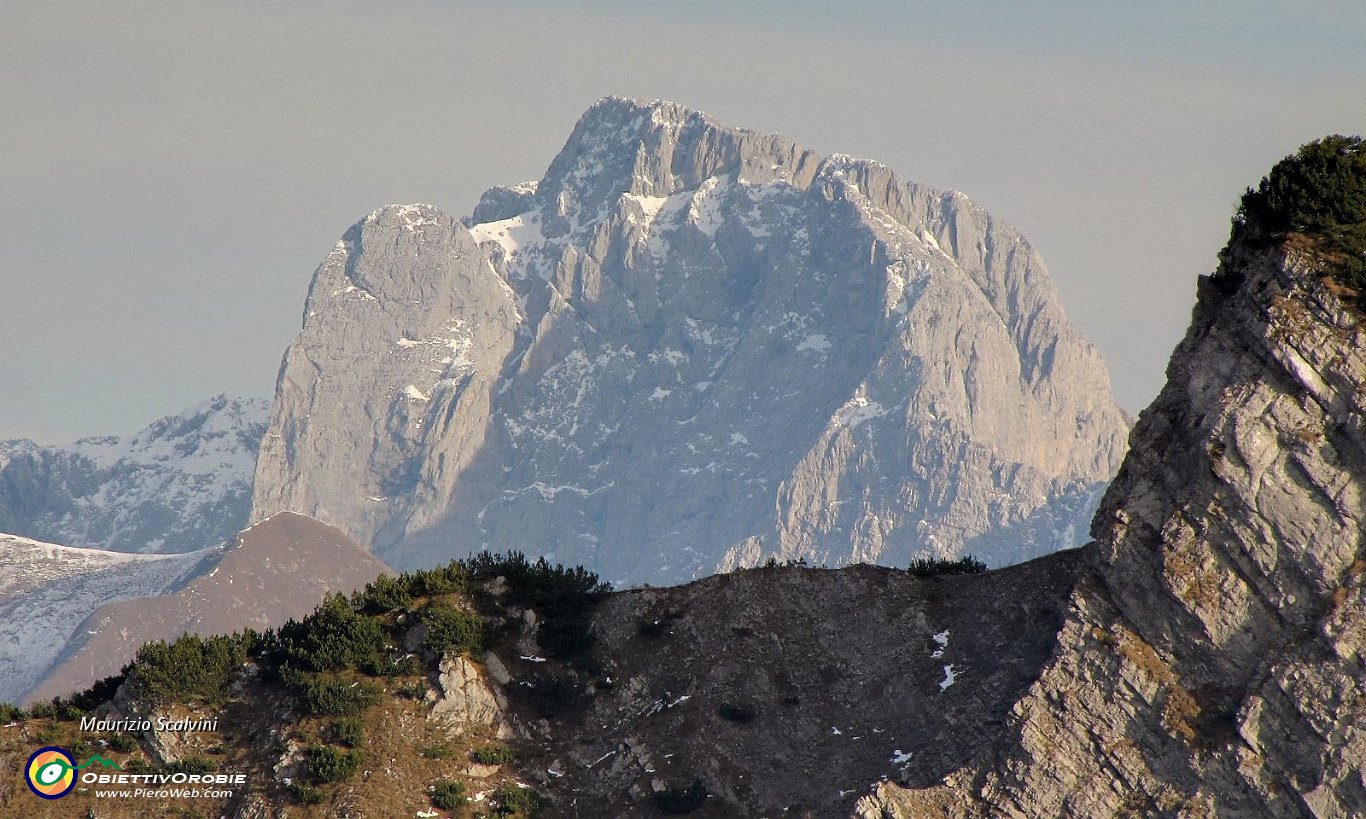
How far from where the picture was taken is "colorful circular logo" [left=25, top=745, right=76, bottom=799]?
77.8m

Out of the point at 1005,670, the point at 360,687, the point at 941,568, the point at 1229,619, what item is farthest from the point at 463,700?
the point at 1229,619

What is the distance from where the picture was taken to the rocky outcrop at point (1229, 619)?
64.6 m

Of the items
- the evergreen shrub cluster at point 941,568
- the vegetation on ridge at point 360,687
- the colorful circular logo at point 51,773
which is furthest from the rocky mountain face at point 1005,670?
the evergreen shrub cluster at point 941,568

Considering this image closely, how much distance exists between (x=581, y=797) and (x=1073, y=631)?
23.2 m

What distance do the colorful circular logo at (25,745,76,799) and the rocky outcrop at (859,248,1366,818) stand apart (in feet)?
119

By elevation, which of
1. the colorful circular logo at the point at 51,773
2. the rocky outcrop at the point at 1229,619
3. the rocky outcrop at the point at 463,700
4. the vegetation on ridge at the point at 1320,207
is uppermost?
the colorful circular logo at the point at 51,773

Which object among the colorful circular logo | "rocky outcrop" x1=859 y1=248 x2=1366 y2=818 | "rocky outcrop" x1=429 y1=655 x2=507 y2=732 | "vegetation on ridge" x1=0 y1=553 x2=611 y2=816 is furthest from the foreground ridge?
the colorful circular logo

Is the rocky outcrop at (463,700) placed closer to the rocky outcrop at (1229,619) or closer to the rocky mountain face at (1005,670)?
the rocky mountain face at (1005,670)

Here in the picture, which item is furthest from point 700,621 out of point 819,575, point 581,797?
point 581,797

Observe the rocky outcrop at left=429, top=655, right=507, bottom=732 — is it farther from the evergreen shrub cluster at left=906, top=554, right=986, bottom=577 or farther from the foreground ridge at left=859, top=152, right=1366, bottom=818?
the evergreen shrub cluster at left=906, top=554, right=986, bottom=577

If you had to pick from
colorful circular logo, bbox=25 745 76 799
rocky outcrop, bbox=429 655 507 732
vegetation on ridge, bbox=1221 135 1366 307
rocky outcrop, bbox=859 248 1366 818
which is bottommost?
rocky outcrop, bbox=859 248 1366 818

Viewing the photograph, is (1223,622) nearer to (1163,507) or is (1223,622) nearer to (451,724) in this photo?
(1163,507)

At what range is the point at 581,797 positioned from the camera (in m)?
77.9

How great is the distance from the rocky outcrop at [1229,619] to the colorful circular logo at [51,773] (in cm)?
3623
